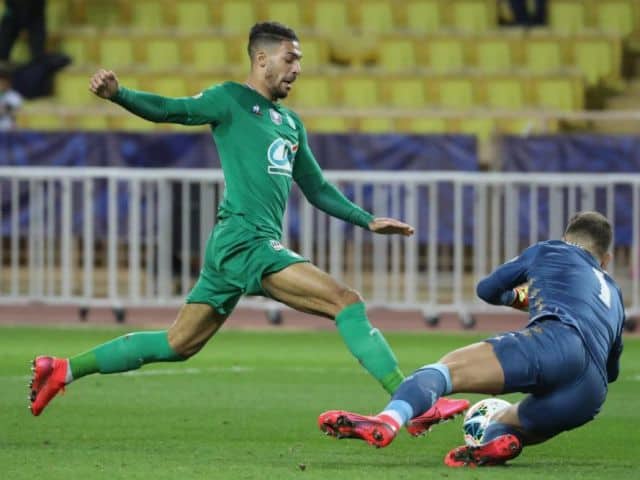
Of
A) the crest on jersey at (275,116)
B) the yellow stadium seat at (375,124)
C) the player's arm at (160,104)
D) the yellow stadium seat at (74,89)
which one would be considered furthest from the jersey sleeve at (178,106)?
the yellow stadium seat at (74,89)

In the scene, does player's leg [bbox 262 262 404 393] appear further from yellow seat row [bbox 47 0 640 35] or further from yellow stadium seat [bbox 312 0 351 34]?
yellow stadium seat [bbox 312 0 351 34]

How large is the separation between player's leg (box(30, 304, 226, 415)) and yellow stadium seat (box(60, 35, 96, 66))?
1458 centimetres

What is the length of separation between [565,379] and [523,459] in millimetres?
875

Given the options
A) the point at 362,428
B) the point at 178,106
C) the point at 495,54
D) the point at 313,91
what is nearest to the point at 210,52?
the point at 313,91

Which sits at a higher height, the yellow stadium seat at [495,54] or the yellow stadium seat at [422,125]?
the yellow stadium seat at [495,54]

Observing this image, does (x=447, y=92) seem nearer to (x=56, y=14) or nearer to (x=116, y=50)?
(x=116, y=50)

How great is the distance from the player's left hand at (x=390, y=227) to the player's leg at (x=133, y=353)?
89 cm

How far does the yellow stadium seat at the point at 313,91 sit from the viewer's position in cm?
2170

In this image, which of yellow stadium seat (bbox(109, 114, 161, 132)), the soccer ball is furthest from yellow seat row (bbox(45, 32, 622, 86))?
the soccer ball

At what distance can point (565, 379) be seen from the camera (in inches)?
291

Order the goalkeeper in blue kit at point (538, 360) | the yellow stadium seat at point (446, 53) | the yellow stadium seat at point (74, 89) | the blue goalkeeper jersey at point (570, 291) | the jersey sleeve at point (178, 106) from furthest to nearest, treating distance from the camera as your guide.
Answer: the yellow stadium seat at point (446, 53), the yellow stadium seat at point (74, 89), the jersey sleeve at point (178, 106), the blue goalkeeper jersey at point (570, 291), the goalkeeper in blue kit at point (538, 360)

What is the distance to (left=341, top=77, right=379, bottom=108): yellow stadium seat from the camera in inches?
858

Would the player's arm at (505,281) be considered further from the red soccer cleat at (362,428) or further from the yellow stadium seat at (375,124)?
the yellow stadium seat at (375,124)

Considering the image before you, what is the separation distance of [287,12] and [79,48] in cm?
285
